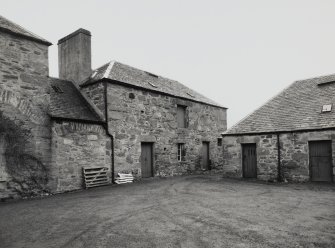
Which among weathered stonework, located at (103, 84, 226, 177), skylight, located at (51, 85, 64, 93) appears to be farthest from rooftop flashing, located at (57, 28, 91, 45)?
weathered stonework, located at (103, 84, 226, 177)

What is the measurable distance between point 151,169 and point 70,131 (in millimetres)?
5661

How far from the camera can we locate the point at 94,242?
4926 mm

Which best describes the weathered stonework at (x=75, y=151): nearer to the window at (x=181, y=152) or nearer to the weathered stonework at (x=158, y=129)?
the weathered stonework at (x=158, y=129)

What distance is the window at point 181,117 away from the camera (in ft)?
57.8

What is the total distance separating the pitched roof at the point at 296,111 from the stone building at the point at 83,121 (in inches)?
162

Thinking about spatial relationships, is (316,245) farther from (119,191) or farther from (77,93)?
(77,93)

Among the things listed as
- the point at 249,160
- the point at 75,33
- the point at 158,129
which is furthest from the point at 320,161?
the point at 75,33

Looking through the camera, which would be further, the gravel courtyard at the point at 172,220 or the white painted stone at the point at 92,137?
the white painted stone at the point at 92,137

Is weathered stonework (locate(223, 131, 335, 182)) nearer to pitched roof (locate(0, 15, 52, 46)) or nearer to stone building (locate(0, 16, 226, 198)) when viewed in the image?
stone building (locate(0, 16, 226, 198))

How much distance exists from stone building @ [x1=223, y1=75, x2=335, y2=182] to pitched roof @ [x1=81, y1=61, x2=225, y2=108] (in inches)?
193

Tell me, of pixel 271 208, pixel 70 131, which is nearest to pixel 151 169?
pixel 70 131

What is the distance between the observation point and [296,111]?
14.3 meters

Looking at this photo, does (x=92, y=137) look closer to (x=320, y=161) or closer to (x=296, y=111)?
(x=296, y=111)

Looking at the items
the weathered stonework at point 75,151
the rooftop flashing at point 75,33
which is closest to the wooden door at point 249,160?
the weathered stonework at point 75,151
